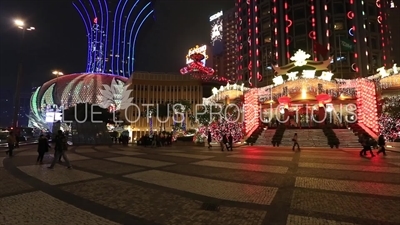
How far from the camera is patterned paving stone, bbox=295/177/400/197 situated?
6898 mm

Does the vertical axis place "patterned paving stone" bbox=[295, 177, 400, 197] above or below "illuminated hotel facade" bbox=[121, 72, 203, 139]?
below

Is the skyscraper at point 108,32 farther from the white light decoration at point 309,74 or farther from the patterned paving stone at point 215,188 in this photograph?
the patterned paving stone at point 215,188

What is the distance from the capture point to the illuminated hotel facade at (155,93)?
235 feet

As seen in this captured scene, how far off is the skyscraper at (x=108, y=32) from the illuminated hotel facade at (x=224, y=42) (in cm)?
4849

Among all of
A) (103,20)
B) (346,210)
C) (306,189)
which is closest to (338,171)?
(306,189)

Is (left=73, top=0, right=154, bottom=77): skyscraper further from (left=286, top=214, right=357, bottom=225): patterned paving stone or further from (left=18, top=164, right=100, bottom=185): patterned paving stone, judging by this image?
(left=286, top=214, right=357, bottom=225): patterned paving stone

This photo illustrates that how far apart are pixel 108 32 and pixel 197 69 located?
4589 cm

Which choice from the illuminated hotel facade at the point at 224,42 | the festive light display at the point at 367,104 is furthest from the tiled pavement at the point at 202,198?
the illuminated hotel facade at the point at 224,42

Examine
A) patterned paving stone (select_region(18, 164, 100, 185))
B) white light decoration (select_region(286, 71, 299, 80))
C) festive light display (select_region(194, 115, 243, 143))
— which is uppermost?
white light decoration (select_region(286, 71, 299, 80))

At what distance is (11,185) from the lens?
7680mm

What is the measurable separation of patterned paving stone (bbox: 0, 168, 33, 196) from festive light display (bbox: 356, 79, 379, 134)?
2971 cm

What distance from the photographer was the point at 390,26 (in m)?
62.2

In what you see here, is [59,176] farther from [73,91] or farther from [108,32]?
[108,32]

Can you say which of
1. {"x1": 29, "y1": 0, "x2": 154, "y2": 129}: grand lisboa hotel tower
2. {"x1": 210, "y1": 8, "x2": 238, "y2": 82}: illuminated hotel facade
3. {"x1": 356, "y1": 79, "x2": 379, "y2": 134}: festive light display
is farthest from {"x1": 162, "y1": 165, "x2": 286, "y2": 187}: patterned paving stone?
{"x1": 210, "y1": 8, "x2": 238, "y2": 82}: illuminated hotel facade
